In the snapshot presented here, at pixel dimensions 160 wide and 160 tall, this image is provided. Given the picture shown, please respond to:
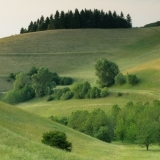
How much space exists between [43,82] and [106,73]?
18235 mm

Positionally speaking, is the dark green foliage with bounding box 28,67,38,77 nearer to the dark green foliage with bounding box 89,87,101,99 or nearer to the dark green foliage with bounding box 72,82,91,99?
the dark green foliage with bounding box 72,82,91,99

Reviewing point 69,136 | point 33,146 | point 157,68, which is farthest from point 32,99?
point 33,146

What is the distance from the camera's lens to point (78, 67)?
154 meters

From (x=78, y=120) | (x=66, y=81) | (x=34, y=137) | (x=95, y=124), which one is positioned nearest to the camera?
(x=34, y=137)

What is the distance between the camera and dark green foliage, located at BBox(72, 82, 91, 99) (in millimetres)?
115269

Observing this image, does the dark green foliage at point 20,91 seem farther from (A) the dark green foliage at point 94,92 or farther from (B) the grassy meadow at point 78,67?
(A) the dark green foliage at point 94,92

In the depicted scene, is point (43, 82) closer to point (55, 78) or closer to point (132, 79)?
point (55, 78)

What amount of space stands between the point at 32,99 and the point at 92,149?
82.0 m

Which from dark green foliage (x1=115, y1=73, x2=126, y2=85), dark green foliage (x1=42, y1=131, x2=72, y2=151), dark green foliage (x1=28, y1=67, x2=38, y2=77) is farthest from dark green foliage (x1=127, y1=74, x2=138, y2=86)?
dark green foliage (x1=42, y1=131, x2=72, y2=151)

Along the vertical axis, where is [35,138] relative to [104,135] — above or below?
above

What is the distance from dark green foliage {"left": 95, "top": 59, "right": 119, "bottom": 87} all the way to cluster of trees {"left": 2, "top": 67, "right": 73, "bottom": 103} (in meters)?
12.5

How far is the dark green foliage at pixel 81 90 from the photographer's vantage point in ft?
378

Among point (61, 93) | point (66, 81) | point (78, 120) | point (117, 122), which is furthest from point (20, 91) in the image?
point (117, 122)

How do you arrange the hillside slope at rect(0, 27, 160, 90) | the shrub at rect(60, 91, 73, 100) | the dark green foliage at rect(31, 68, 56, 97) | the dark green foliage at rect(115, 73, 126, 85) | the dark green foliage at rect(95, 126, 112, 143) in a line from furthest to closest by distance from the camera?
the hillside slope at rect(0, 27, 160, 90) → the dark green foliage at rect(31, 68, 56, 97) → the dark green foliage at rect(115, 73, 126, 85) → the shrub at rect(60, 91, 73, 100) → the dark green foliage at rect(95, 126, 112, 143)
